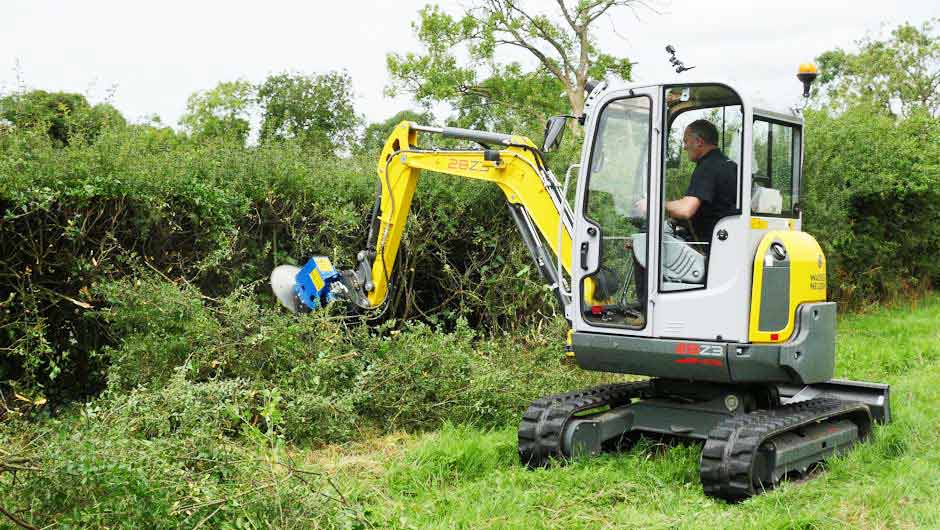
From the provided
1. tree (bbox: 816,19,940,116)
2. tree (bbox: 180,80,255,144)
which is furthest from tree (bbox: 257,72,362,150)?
tree (bbox: 816,19,940,116)

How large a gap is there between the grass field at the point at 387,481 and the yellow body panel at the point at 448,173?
1372 mm

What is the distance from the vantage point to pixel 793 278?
564 centimetres

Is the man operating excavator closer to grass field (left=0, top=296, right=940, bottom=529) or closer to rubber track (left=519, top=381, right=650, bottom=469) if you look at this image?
rubber track (left=519, top=381, right=650, bottom=469)

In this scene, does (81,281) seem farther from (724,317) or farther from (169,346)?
(724,317)

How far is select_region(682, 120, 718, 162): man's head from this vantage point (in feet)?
19.0

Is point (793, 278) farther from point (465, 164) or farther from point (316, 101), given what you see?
point (316, 101)

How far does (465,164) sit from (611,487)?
289 cm

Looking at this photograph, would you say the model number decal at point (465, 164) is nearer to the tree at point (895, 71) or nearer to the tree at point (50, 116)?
the tree at point (50, 116)

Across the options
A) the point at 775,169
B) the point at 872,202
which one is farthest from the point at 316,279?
the point at 872,202

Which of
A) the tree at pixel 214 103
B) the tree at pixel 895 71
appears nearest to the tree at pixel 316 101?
the tree at pixel 214 103

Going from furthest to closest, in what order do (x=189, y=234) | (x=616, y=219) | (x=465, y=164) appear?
(x=189, y=234), (x=465, y=164), (x=616, y=219)

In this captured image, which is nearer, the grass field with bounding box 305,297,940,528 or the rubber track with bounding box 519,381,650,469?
the grass field with bounding box 305,297,940,528

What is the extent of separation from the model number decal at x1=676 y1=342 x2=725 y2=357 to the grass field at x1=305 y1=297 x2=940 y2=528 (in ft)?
2.41

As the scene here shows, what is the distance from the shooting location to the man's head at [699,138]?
579 centimetres
